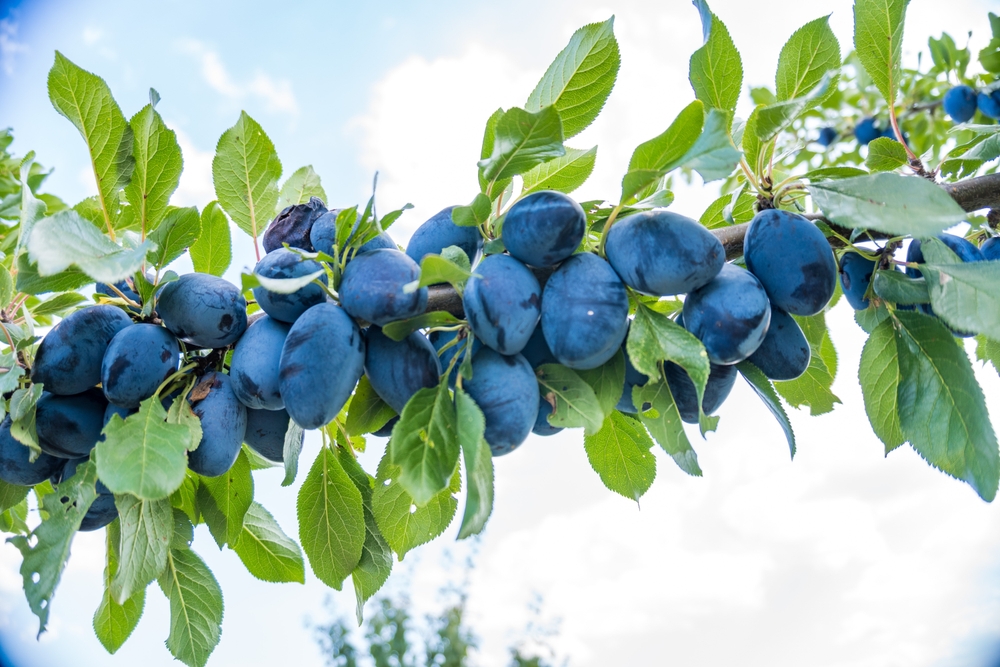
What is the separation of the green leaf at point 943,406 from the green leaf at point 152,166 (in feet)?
2.62

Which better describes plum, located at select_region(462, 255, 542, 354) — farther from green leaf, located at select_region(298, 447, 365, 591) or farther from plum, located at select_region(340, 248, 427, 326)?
green leaf, located at select_region(298, 447, 365, 591)

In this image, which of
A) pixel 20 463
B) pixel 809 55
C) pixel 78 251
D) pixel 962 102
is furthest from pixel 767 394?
pixel 962 102

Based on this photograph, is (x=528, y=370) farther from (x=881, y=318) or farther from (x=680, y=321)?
(x=881, y=318)

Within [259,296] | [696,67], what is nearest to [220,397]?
[259,296]

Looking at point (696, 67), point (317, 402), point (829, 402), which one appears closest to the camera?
point (317, 402)

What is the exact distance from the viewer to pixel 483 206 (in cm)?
59

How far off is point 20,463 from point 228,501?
0.20 metres

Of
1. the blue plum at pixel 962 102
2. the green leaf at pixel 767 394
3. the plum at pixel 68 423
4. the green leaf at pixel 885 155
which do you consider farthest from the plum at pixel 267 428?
the blue plum at pixel 962 102

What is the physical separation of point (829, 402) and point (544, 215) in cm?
46

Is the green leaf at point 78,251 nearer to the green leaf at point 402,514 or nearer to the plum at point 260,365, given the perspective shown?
the plum at point 260,365

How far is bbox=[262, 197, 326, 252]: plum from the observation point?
72 cm

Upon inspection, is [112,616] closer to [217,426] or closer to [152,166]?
[217,426]

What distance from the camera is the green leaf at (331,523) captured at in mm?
752

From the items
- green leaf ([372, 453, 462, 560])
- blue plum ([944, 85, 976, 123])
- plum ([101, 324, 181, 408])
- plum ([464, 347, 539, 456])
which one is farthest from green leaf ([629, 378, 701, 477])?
blue plum ([944, 85, 976, 123])
